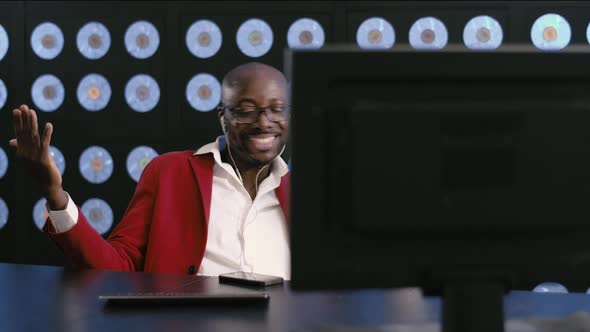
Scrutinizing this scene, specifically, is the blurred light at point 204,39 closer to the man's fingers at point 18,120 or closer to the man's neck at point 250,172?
the man's neck at point 250,172

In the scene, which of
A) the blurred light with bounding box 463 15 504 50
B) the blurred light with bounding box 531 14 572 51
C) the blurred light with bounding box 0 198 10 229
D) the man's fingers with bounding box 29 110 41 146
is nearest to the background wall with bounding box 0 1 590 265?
the blurred light with bounding box 0 198 10 229

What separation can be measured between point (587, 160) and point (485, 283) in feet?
0.62

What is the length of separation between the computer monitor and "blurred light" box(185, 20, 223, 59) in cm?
221

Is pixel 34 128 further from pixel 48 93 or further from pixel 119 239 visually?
pixel 48 93

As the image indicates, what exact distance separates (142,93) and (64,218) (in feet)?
5.03

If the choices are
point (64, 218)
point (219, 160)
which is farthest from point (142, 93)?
point (64, 218)

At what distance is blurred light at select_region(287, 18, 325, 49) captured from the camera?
287 centimetres

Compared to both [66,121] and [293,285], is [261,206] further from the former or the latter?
[66,121]

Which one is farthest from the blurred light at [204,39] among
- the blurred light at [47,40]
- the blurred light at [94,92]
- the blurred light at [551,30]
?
the blurred light at [551,30]

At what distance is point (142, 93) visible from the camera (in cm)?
297

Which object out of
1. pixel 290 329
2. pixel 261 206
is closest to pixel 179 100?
pixel 261 206

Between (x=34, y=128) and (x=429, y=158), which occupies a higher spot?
(x=34, y=128)

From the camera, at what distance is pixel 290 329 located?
3.29 ft

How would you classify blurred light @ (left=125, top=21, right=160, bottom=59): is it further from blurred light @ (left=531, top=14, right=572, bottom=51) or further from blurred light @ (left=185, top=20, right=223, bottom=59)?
blurred light @ (left=531, top=14, right=572, bottom=51)
